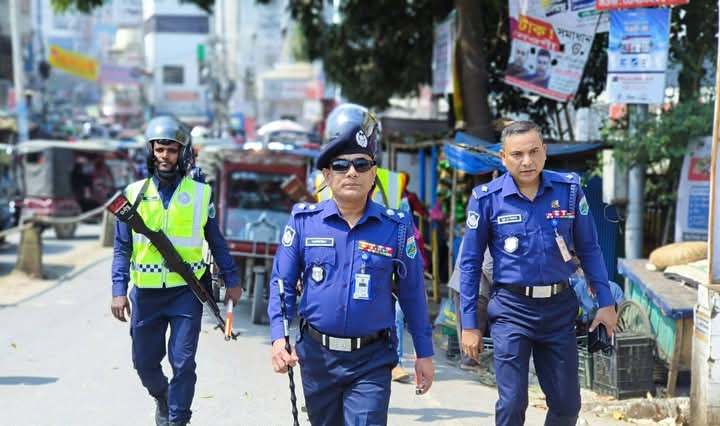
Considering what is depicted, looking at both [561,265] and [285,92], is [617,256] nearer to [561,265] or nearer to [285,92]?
[561,265]

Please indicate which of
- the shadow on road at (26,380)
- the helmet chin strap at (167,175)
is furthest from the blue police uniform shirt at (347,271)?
the shadow on road at (26,380)

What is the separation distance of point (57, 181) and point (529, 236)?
1882 cm

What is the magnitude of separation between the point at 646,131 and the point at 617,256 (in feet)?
4.97

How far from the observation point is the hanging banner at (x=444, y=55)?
13.1 meters

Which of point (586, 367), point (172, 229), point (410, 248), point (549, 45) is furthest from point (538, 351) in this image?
point (549, 45)

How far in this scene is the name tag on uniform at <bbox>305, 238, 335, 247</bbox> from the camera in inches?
154

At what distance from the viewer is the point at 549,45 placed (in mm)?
10875

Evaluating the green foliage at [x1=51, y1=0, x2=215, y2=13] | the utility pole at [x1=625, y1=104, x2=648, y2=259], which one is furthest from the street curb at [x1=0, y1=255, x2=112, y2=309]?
the utility pole at [x1=625, y1=104, x2=648, y2=259]

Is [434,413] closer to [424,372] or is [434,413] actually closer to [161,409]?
[161,409]

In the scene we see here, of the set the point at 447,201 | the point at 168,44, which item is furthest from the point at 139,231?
the point at 168,44

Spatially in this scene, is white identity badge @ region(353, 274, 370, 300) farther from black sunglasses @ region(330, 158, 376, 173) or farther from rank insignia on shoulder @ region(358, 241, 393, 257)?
black sunglasses @ region(330, 158, 376, 173)

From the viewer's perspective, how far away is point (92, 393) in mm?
6961

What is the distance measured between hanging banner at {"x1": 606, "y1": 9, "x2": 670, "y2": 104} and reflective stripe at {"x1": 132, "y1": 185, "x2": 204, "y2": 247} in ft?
17.3

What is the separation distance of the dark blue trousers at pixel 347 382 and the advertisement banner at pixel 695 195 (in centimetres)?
587
